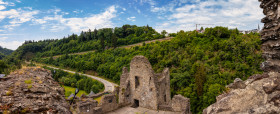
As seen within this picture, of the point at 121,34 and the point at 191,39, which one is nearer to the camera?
the point at 191,39

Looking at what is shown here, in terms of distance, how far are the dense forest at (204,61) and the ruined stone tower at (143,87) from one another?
12.9m

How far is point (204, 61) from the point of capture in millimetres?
33156

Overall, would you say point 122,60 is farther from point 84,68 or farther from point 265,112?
point 265,112

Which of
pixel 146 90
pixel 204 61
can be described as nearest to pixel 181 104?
pixel 146 90

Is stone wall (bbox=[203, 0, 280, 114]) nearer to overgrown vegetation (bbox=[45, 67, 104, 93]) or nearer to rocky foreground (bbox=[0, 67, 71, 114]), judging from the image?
rocky foreground (bbox=[0, 67, 71, 114])

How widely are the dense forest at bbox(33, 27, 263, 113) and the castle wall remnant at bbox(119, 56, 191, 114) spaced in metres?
13.0

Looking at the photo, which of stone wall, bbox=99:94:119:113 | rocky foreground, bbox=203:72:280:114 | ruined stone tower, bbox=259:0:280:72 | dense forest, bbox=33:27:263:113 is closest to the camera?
rocky foreground, bbox=203:72:280:114

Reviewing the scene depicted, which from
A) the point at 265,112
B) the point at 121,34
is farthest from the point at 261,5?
the point at 121,34

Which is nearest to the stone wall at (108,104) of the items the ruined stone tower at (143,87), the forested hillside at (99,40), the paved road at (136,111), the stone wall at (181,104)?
the paved road at (136,111)

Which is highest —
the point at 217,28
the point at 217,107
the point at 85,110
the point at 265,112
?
the point at 217,28

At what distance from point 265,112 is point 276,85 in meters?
0.73

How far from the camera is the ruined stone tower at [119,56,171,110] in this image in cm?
1353

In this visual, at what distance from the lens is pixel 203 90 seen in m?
26.9

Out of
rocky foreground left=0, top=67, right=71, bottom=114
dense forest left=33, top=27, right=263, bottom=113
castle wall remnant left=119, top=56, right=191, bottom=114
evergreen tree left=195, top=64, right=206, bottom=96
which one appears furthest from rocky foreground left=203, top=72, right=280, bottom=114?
evergreen tree left=195, top=64, right=206, bottom=96
